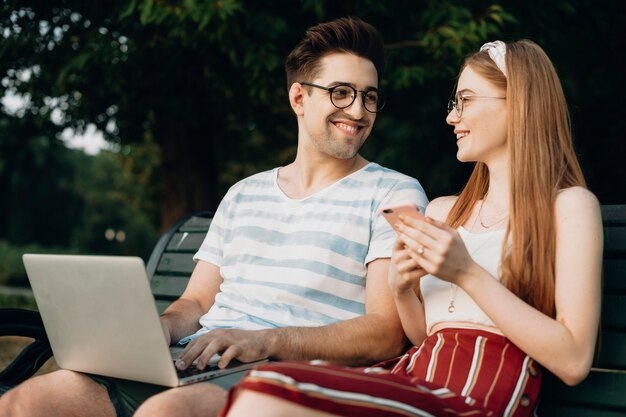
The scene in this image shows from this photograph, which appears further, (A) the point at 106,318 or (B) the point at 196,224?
(B) the point at 196,224

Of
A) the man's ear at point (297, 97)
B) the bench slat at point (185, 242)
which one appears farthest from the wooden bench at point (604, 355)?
the man's ear at point (297, 97)

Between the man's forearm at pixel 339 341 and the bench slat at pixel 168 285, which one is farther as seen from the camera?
the bench slat at pixel 168 285

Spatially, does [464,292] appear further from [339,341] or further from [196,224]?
[196,224]

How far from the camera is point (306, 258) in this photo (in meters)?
2.91

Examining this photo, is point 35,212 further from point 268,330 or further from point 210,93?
point 268,330

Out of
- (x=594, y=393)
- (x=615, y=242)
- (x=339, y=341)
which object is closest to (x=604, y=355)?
(x=594, y=393)

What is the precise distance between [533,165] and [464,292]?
441mm

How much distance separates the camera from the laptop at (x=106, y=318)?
2.21 m

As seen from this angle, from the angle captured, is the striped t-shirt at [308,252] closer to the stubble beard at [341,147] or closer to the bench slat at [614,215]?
the stubble beard at [341,147]

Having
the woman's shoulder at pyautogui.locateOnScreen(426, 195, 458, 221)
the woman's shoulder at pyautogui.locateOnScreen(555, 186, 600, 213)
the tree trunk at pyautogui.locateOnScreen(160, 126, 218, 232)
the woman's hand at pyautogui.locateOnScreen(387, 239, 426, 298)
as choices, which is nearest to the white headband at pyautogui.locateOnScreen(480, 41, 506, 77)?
the woman's shoulder at pyautogui.locateOnScreen(555, 186, 600, 213)

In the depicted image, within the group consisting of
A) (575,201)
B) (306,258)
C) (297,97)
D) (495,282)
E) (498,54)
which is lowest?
(306,258)

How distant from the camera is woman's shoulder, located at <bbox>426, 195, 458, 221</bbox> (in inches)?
109

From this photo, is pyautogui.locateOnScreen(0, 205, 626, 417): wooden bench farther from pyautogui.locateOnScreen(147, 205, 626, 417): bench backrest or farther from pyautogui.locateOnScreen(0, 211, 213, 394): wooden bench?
pyautogui.locateOnScreen(0, 211, 213, 394): wooden bench

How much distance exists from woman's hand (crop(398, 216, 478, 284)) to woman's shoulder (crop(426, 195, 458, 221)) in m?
0.55
